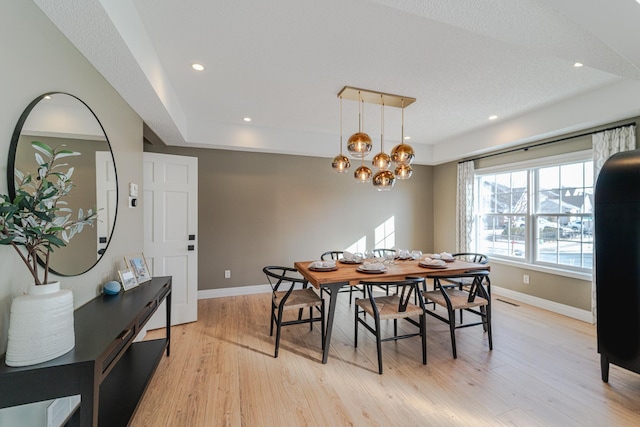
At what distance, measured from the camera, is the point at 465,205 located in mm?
4969

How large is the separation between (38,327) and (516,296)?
5395 mm

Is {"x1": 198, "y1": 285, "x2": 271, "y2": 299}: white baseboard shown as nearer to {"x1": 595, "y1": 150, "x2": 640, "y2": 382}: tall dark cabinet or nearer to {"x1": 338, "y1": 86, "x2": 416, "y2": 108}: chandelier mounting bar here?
{"x1": 338, "y1": 86, "x2": 416, "y2": 108}: chandelier mounting bar

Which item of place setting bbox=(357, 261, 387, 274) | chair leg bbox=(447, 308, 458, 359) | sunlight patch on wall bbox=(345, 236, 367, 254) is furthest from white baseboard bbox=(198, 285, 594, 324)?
place setting bbox=(357, 261, 387, 274)

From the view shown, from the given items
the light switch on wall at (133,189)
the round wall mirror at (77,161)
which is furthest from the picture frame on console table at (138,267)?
the light switch on wall at (133,189)

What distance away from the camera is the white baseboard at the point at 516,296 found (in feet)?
11.3

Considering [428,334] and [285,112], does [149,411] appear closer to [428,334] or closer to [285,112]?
[428,334]

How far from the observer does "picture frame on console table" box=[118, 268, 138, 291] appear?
217cm

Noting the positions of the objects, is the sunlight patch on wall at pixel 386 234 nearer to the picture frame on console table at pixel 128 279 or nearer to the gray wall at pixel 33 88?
the picture frame on console table at pixel 128 279

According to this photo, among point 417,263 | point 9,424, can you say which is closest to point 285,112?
point 417,263

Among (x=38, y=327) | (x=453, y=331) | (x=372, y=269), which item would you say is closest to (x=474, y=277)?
(x=453, y=331)

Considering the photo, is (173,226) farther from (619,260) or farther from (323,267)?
(619,260)

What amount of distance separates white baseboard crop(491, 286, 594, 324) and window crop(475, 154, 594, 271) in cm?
54

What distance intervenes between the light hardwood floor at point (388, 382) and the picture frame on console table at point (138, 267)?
80 cm

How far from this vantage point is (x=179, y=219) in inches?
128
